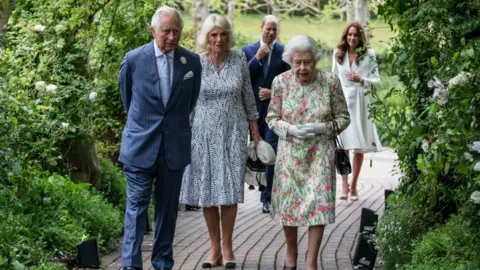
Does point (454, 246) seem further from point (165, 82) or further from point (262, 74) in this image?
point (262, 74)

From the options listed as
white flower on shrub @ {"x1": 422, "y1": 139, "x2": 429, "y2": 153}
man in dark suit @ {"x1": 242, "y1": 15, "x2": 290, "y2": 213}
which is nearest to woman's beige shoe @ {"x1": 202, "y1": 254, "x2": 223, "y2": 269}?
white flower on shrub @ {"x1": 422, "y1": 139, "x2": 429, "y2": 153}

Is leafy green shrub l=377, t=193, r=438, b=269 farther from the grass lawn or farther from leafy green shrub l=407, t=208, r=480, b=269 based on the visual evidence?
the grass lawn

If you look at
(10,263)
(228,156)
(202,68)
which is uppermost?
(202,68)

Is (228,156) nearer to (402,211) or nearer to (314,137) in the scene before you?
(314,137)

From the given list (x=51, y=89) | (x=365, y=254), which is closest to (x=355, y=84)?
(x=51, y=89)

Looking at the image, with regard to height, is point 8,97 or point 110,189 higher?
point 8,97

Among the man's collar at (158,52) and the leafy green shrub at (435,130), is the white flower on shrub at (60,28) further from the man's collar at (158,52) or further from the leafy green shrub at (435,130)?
the leafy green shrub at (435,130)

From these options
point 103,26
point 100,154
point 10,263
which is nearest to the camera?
point 10,263

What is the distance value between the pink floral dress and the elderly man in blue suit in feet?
2.47

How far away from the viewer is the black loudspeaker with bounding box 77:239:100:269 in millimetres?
8227

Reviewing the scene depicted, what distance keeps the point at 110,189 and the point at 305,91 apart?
3.62 metres

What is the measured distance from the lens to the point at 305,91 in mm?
8367

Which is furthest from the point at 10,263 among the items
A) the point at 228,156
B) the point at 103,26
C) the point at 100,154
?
the point at 100,154

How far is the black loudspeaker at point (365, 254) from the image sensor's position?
845 centimetres
